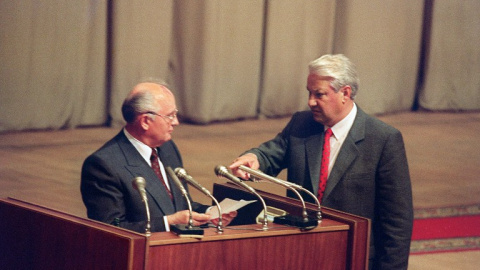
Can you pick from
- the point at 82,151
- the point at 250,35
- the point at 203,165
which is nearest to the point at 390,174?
the point at 203,165

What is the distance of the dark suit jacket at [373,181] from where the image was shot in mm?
3777

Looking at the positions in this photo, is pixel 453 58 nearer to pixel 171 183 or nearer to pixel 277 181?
pixel 171 183

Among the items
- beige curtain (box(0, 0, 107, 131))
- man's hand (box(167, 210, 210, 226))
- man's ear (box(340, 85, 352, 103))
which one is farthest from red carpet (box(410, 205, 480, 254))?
beige curtain (box(0, 0, 107, 131))

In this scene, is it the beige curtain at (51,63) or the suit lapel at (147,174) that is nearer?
the suit lapel at (147,174)

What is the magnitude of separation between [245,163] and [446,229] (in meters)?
3.17

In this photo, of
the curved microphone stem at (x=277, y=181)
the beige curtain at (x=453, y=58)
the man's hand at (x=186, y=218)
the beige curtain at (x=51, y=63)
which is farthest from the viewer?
the beige curtain at (x=453, y=58)

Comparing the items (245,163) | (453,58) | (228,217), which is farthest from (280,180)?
(453,58)

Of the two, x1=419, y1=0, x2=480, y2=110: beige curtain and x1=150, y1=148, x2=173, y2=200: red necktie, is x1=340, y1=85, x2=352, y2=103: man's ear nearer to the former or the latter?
x1=150, y1=148, x2=173, y2=200: red necktie

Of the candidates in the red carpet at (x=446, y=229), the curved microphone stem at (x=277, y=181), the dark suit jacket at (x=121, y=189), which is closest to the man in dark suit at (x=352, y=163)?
the curved microphone stem at (x=277, y=181)

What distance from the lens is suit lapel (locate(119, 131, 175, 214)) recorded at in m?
3.63

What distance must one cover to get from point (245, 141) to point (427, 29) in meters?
3.87

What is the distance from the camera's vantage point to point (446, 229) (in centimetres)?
657

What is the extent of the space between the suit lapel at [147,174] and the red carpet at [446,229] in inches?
111

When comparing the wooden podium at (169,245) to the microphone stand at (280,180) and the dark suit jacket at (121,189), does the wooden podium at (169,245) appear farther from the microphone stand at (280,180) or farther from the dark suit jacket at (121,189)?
the dark suit jacket at (121,189)
